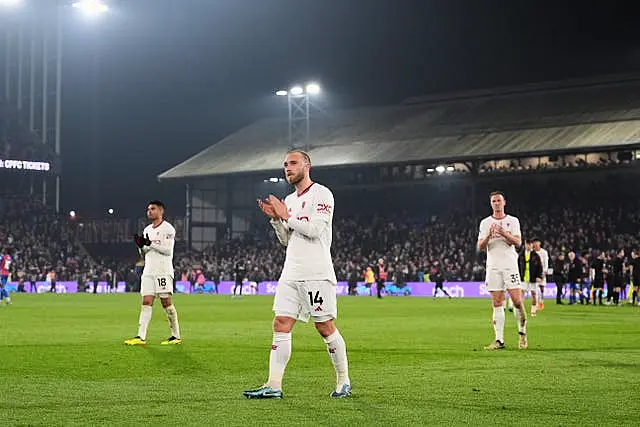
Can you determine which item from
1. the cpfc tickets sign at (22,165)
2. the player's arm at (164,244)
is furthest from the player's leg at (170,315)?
the cpfc tickets sign at (22,165)

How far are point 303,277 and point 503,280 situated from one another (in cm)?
712

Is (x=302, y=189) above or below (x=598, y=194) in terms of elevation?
below

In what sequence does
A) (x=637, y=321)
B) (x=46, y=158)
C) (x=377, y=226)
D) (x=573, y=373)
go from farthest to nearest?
(x=46, y=158) < (x=377, y=226) < (x=637, y=321) < (x=573, y=373)

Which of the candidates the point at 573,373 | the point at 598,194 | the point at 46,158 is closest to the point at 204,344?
the point at 573,373

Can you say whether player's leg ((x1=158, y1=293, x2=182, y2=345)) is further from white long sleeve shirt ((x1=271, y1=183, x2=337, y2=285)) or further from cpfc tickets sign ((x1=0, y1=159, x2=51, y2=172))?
cpfc tickets sign ((x1=0, y1=159, x2=51, y2=172))

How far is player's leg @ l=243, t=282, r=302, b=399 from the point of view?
9.89m

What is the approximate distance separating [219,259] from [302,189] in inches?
2419

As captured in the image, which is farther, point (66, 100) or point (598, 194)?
point (66, 100)

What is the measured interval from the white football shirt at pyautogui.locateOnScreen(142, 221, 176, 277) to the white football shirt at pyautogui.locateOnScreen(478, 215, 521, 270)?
5.27m

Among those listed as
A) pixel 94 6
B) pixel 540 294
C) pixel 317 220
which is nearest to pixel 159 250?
pixel 317 220

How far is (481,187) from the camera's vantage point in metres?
63.7

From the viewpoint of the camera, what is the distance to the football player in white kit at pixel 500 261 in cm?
1631

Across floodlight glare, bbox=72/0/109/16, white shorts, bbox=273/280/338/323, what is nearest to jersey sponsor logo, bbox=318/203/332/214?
white shorts, bbox=273/280/338/323

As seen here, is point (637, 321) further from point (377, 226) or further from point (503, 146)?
point (377, 226)
